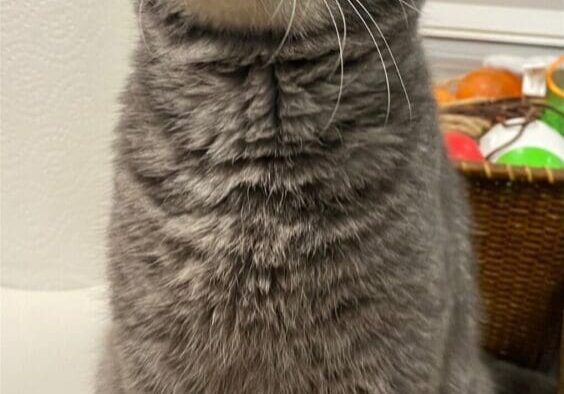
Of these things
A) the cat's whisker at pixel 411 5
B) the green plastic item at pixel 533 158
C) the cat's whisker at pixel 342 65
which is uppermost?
the cat's whisker at pixel 411 5

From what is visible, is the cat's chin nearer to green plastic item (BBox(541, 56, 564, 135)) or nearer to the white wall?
the white wall

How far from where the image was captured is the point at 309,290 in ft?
2.24

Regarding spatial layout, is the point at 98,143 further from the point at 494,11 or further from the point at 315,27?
the point at 494,11

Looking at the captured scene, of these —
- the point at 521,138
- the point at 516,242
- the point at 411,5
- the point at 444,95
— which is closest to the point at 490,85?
the point at 444,95

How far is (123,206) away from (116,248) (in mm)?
41

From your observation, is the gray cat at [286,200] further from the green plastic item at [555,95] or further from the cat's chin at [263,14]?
the green plastic item at [555,95]

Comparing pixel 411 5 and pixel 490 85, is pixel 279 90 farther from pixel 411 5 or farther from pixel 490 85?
pixel 490 85

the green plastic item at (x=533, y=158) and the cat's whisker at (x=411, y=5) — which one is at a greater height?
the cat's whisker at (x=411, y=5)

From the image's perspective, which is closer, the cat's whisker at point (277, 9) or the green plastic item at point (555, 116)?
the cat's whisker at point (277, 9)

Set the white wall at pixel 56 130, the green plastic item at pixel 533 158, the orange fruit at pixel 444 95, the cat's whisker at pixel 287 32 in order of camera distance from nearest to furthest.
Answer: the cat's whisker at pixel 287 32 → the white wall at pixel 56 130 → the green plastic item at pixel 533 158 → the orange fruit at pixel 444 95

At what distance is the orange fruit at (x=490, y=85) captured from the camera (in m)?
1.46

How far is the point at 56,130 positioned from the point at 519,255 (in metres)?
0.69

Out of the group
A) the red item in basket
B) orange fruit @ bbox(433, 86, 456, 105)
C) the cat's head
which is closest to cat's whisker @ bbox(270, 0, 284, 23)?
the cat's head

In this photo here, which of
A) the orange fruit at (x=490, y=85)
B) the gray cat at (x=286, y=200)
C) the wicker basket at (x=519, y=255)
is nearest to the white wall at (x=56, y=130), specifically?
the gray cat at (x=286, y=200)
